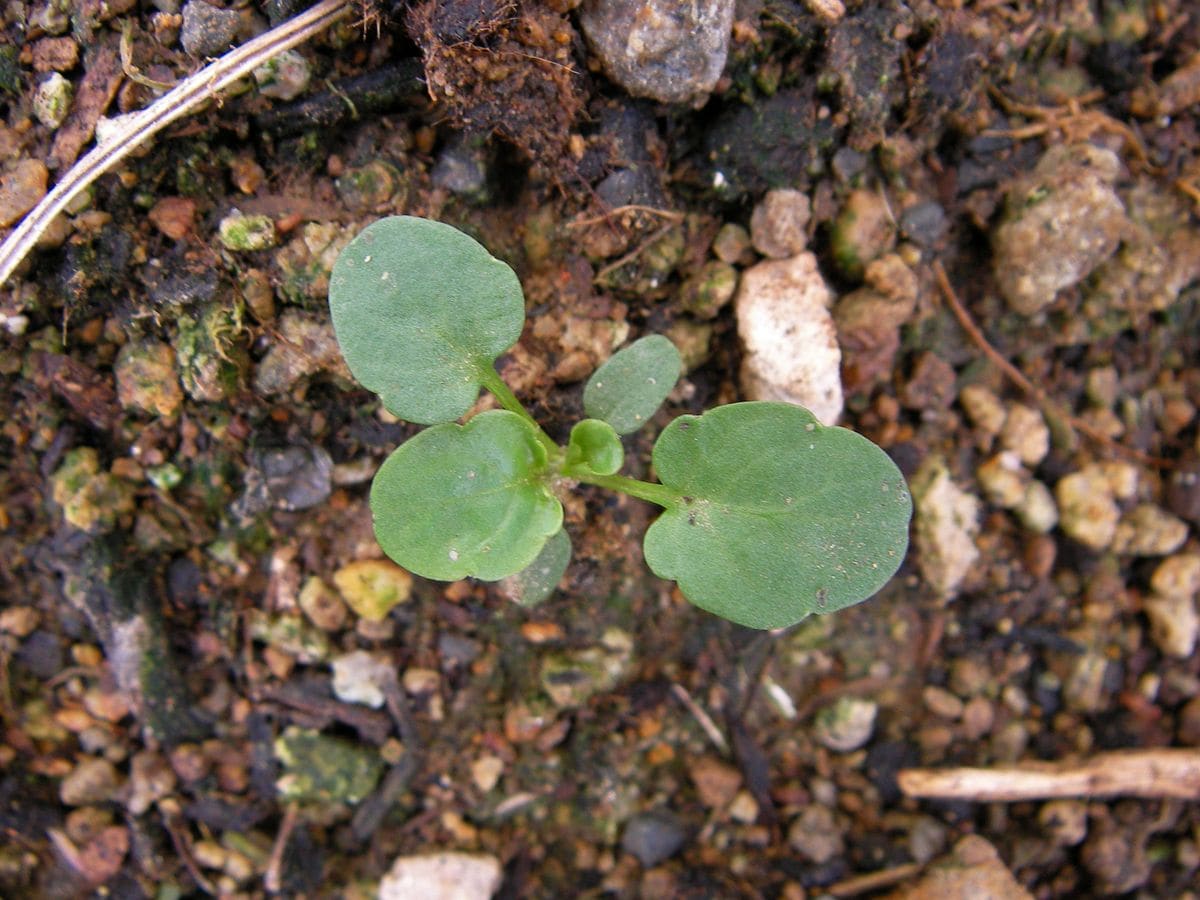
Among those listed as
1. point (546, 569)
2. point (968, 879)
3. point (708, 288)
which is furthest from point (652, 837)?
point (708, 288)

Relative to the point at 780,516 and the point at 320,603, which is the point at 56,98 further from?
the point at 780,516

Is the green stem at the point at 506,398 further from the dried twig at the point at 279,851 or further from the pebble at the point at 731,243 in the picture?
the dried twig at the point at 279,851

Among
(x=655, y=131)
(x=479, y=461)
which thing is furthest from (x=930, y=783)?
(x=655, y=131)

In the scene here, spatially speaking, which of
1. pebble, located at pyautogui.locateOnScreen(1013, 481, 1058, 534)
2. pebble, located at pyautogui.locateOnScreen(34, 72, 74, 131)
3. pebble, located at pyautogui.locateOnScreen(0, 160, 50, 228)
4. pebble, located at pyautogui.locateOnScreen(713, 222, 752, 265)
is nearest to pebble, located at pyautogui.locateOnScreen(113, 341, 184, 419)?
pebble, located at pyautogui.locateOnScreen(0, 160, 50, 228)

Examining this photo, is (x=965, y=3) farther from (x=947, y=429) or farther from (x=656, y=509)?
(x=656, y=509)

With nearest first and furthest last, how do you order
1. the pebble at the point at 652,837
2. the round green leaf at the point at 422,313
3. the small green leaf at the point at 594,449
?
the round green leaf at the point at 422,313, the small green leaf at the point at 594,449, the pebble at the point at 652,837

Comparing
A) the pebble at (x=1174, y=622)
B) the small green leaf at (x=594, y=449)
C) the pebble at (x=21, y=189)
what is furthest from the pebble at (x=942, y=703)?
the pebble at (x=21, y=189)
